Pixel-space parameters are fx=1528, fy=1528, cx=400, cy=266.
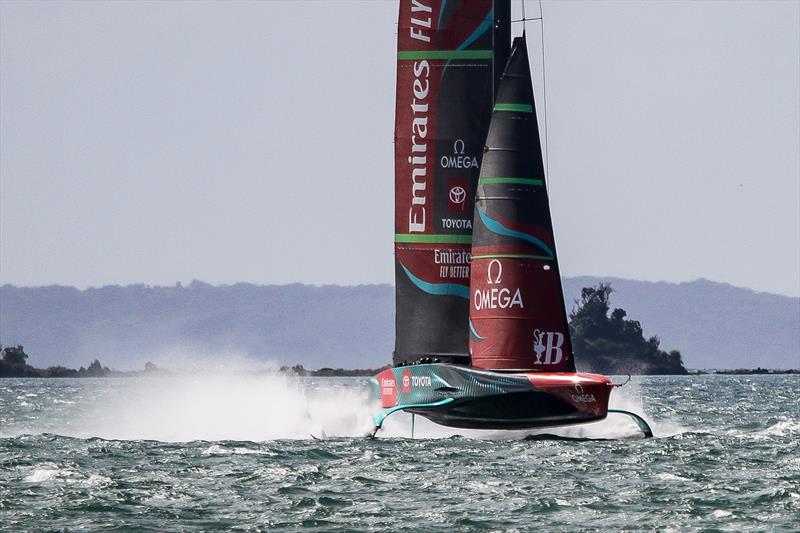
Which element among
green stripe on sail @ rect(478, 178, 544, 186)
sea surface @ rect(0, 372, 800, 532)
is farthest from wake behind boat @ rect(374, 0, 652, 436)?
sea surface @ rect(0, 372, 800, 532)

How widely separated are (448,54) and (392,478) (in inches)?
548

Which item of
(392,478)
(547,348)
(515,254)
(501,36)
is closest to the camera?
(392,478)

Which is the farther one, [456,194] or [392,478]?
[456,194]

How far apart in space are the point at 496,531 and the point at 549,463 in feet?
27.8

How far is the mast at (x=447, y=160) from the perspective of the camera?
35.9 m

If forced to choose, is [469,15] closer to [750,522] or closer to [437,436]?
[437,436]

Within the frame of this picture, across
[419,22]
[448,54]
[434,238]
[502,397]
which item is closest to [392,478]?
[502,397]

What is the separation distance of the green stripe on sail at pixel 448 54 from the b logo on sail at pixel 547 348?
7089mm

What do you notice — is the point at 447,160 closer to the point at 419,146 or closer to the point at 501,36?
the point at 419,146

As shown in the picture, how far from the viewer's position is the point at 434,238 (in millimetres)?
36031

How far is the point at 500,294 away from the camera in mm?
33312

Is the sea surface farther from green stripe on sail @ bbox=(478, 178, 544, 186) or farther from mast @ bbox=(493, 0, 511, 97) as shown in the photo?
mast @ bbox=(493, 0, 511, 97)

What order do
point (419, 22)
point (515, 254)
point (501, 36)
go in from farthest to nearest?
point (419, 22) → point (501, 36) → point (515, 254)

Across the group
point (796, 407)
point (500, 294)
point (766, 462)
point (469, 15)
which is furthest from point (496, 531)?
point (796, 407)
